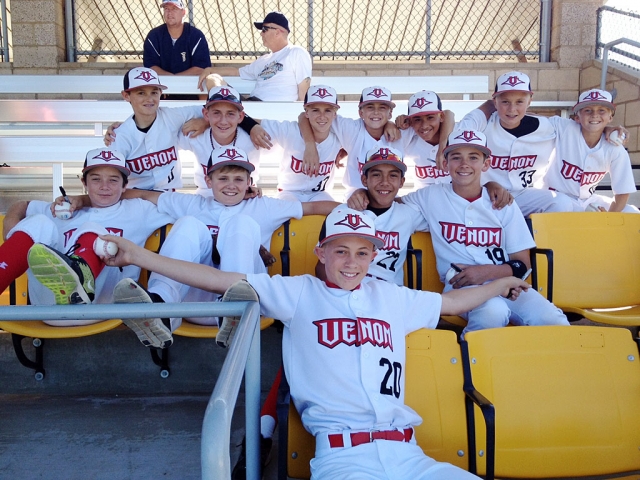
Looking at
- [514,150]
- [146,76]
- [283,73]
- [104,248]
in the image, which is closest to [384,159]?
[514,150]

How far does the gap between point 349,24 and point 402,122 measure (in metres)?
6.41

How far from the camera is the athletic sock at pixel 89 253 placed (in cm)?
236

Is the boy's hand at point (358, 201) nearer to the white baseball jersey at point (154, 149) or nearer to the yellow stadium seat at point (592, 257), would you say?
the yellow stadium seat at point (592, 257)

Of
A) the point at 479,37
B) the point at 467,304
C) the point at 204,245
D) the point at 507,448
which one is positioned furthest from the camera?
the point at 479,37

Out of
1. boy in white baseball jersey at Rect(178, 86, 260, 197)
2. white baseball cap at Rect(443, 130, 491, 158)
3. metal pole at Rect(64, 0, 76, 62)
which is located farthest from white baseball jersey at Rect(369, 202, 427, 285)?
metal pole at Rect(64, 0, 76, 62)

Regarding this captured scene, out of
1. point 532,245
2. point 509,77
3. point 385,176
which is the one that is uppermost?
point 509,77

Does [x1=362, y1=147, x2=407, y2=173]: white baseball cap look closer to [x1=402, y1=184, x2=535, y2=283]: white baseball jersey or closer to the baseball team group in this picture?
the baseball team group

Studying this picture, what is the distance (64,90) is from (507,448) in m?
6.31

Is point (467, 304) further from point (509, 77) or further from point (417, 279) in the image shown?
point (509, 77)

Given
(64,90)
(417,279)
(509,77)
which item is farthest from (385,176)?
(64,90)

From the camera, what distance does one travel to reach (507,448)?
1893 millimetres

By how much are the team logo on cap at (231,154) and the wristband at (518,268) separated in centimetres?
148

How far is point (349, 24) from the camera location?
9.48m

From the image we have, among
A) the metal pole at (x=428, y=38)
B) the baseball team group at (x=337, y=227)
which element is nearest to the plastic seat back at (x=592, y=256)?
the baseball team group at (x=337, y=227)
